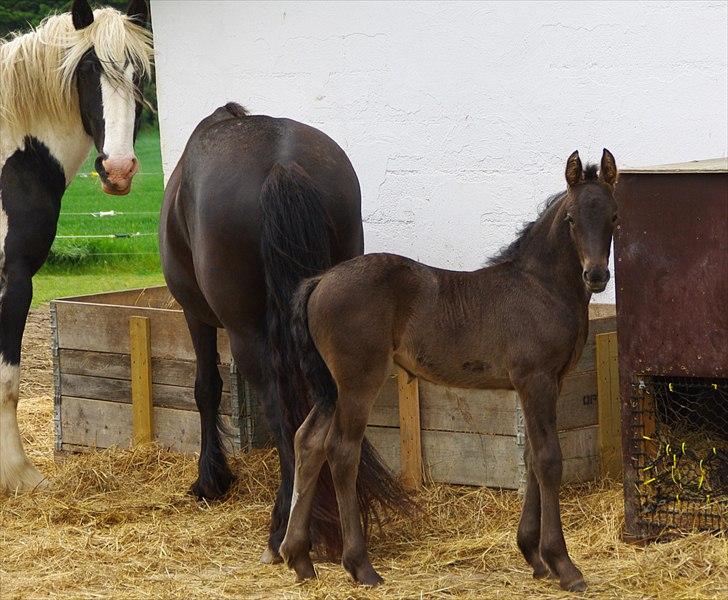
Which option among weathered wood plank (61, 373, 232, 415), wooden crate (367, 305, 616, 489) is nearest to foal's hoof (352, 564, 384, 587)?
wooden crate (367, 305, 616, 489)

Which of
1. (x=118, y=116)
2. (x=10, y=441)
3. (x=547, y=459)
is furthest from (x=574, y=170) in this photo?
(x=10, y=441)

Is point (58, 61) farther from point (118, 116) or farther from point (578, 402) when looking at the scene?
point (578, 402)

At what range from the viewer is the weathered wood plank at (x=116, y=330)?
5777mm

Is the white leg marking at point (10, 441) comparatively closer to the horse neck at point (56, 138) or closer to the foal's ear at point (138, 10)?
the horse neck at point (56, 138)

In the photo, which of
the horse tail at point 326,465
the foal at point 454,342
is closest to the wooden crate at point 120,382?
the horse tail at point 326,465

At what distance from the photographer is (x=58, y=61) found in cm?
536

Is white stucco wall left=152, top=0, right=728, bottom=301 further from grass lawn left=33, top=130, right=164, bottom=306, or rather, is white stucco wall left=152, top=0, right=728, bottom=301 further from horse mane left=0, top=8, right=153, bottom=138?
grass lawn left=33, top=130, right=164, bottom=306

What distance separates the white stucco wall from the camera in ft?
19.2

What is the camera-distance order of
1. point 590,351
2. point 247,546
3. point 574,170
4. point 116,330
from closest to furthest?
point 574,170, point 247,546, point 590,351, point 116,330

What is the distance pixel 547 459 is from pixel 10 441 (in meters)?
2.82

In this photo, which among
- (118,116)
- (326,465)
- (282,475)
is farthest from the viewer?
(118,116)

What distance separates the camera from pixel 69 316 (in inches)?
240

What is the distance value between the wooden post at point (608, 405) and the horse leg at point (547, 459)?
1.23m

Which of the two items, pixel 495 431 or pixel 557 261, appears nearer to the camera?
pixel 557 261
